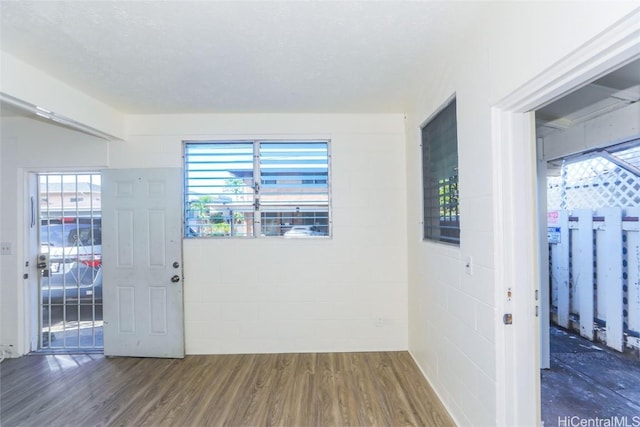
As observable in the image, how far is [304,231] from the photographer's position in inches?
118

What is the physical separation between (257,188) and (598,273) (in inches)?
152

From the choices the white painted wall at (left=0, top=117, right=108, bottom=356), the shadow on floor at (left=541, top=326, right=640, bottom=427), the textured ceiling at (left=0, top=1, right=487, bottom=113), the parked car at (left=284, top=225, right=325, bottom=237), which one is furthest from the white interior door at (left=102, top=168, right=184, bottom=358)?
the shadow on floor at (left=541, top=326, right=640, bottom=427)

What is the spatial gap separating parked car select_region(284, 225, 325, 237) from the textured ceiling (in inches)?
51.7

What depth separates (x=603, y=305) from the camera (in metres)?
2.92

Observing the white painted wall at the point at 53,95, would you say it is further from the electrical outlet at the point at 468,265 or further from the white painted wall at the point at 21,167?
the electrical outlet at the point at 468,265

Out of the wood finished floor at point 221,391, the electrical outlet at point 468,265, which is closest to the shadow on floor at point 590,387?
the wood finished floor at point 221,391

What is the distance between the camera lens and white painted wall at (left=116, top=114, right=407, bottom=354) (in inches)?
116

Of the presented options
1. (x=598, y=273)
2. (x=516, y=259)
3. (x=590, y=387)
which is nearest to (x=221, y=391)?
(x=516, y=259)

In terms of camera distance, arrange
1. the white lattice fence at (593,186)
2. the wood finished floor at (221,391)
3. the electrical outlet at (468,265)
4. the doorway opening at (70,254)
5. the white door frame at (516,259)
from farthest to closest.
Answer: the doorway opening at (70,254) < the white lattice fence at (593,186) < the wood finished floor at (221,391) < the electrical outlet at (468,265) < the white door frame at (516,259)

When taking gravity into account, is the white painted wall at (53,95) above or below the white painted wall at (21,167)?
above

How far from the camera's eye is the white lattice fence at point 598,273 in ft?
8.86

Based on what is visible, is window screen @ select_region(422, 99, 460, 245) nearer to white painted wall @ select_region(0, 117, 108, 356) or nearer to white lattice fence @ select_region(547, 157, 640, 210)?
white lattice fence @ select_region(547, 157, 640, 210)

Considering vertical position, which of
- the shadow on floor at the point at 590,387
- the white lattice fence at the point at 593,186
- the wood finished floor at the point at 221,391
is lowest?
the wood finished floor at the point at 221,391

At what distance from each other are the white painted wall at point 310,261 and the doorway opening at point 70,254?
68cm
